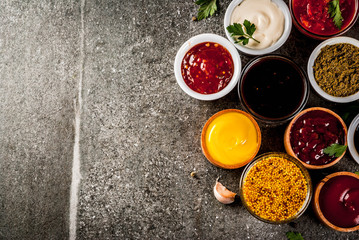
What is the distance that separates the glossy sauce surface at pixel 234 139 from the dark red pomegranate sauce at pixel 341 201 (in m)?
0.47

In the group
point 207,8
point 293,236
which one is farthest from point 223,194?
point 207,8

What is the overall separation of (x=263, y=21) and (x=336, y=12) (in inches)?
15.5

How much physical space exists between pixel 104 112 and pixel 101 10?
678 millimetres

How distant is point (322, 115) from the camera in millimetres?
1630

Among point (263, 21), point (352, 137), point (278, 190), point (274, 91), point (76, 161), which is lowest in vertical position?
point (76, 161)

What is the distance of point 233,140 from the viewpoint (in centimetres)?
164

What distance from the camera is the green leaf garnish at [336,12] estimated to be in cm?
158

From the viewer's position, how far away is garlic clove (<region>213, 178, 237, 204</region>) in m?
1.70

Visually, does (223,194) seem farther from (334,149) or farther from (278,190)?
(334,149)

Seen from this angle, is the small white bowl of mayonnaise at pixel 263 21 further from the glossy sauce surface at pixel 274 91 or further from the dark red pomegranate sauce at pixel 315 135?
the dark red pomegranate sauce at pixel 315 135

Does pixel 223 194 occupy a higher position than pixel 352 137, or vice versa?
pixel 352 137

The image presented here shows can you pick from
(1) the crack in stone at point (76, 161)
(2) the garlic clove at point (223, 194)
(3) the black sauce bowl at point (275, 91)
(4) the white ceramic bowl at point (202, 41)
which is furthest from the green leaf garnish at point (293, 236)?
(1) the crack in stone at point (76, 161)

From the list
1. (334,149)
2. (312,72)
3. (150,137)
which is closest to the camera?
(334,149)

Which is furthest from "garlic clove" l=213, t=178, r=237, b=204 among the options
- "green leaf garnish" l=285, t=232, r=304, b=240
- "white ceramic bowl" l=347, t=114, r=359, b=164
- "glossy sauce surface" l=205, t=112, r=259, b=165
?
"white ceramic bowl" l=347, t=114, r=359, b=164
